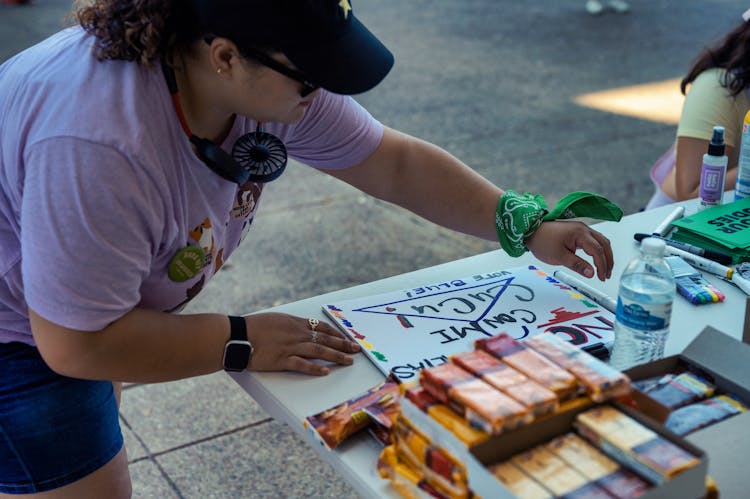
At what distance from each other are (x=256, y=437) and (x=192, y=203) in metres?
Result: 1.52

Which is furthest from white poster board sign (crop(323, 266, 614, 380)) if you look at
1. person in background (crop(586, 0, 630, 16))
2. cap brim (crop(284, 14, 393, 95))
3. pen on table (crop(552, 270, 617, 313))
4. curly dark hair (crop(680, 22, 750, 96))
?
person in background (crop(586, 0, 630, 16))

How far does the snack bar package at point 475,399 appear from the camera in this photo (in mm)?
921

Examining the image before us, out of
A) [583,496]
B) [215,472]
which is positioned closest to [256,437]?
[215,472]

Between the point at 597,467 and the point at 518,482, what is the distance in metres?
0.09

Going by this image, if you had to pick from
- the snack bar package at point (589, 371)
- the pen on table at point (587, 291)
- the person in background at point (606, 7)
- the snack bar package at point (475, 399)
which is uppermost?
the snack bar package at point (589, 371)

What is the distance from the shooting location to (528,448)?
3.15 ft

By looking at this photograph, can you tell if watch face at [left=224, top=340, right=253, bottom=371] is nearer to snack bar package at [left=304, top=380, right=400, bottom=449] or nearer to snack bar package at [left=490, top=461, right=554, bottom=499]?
snack bar package at [left=304, top=380, right=400, bottom=449]

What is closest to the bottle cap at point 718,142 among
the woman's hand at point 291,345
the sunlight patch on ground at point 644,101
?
the woman's hand at point 291,345

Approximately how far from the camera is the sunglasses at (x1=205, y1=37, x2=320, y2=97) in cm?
117

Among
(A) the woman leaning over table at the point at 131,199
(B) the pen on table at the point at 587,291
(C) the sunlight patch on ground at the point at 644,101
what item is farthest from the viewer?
(C) the sunlight patch on ground at the point at 644,101

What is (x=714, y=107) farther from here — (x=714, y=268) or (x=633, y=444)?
(x=633, y=444)

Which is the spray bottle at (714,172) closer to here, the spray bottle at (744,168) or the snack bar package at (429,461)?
the spray bottle at (744,168)

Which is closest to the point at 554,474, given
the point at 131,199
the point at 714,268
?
the point at 131,199

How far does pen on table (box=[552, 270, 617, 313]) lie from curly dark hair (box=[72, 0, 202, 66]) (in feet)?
2.69
